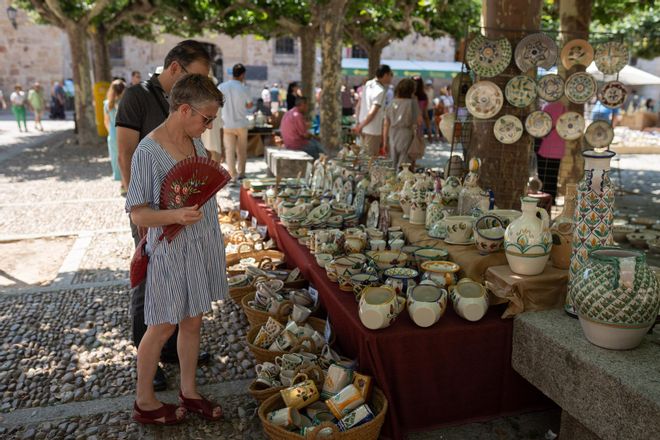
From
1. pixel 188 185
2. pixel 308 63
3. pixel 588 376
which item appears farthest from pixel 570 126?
pixel 308 63

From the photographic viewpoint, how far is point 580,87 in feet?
15.7

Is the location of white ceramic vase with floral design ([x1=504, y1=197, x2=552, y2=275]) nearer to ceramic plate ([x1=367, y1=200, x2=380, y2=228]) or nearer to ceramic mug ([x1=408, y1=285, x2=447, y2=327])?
ceramic mug ([x1=408, y1=285, x2=447, y2=327])

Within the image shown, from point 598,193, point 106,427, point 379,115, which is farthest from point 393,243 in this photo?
point 379,115

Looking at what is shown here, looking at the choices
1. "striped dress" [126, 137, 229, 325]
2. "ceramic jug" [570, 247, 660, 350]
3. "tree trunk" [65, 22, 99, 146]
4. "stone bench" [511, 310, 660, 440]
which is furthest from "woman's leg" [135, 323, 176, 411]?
"tree trunk" [65, 22, 99, 146]

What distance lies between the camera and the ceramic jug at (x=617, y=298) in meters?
1.83

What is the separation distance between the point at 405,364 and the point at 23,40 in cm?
2767

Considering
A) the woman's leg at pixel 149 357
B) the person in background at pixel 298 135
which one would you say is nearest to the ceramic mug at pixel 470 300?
the woman's leg at pixel 149 357

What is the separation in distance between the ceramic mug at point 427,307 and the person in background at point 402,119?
12.4ft

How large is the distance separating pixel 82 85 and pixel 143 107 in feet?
37.6

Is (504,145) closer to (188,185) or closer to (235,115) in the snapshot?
(188,185)

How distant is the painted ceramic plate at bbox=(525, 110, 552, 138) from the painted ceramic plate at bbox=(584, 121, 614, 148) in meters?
1.15

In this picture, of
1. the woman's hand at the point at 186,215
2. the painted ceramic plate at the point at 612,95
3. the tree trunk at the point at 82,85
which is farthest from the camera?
the tree trunk at the point at 82,85

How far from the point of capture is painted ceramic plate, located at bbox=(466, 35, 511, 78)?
13.0 feet

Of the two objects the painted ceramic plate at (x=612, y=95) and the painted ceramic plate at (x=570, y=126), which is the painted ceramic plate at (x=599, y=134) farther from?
the painted ceramic plate at (x=570, y=126)
